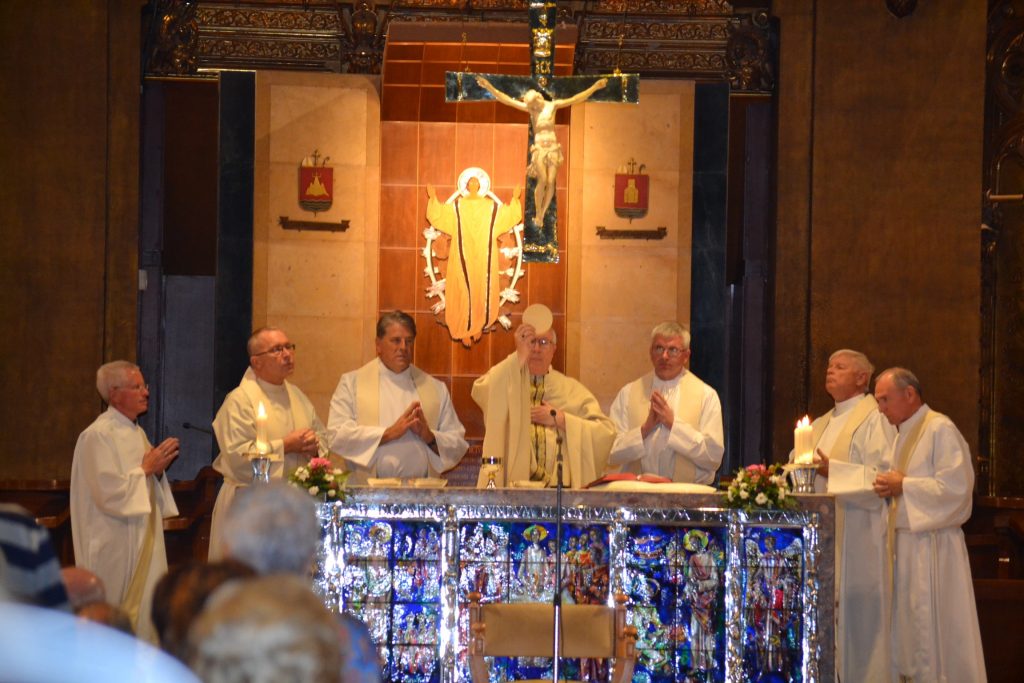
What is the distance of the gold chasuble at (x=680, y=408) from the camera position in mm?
8602

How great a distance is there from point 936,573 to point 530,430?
2.38m

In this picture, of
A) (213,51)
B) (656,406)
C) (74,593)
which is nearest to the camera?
(74,593)

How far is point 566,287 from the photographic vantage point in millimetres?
10859

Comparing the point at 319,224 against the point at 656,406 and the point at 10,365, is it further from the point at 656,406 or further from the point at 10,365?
the point at 656,406

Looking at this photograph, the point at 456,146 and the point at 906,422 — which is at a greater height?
the point at 456,146

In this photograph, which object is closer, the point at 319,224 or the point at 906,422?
the point at 906,422

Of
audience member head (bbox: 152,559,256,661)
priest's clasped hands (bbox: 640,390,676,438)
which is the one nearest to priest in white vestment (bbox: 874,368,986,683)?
priest's clasped hands (bbox: 640,390,676,438)

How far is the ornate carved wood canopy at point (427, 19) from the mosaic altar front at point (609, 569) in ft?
15.5

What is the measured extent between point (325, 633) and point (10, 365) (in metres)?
8.52

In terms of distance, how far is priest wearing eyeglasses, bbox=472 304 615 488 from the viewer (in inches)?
325

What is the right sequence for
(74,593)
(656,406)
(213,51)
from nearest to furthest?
(74,593)
(656,406)
(213,51)

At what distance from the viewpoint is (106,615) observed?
345 cm

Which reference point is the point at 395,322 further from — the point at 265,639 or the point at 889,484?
the point at 265,639

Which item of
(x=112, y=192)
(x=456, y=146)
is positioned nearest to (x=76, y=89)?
(x=112, y=192)
